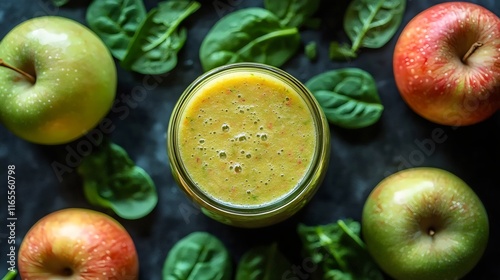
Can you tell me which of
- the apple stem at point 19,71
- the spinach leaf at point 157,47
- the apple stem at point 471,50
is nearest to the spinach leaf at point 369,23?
the apple stem at point 471,50

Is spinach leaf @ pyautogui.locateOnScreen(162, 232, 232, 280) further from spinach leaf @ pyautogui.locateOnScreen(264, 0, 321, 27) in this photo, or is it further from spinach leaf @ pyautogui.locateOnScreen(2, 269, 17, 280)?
spinach leaf @ pyautogui.locateOnScreen(264, 0, 321, 27)

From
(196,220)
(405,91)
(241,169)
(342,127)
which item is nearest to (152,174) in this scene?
(196,220)

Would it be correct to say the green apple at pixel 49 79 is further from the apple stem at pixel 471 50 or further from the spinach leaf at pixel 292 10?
the apple stem at pixel 471 50

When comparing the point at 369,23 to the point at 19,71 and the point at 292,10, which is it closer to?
the point at 292,10

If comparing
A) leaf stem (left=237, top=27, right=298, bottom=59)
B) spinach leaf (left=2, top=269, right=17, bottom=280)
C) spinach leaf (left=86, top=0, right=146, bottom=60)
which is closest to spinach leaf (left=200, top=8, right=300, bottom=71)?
leaf stem (left=237, top=27, right=298, bottom=59)

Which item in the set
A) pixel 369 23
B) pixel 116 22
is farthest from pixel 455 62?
pixel 116 22

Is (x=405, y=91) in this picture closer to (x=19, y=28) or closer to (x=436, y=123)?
(x=436, y=123)
